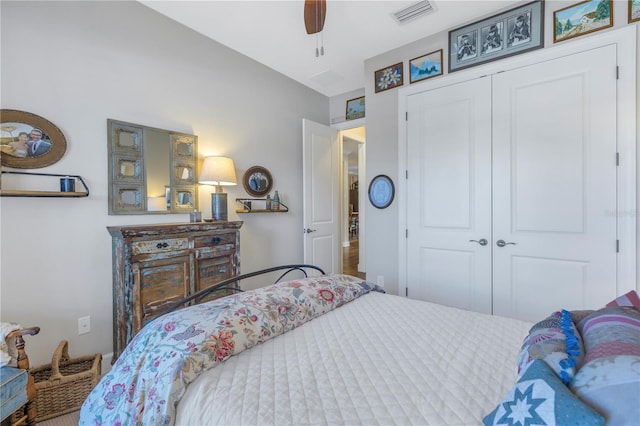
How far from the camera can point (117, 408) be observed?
937 millimetres

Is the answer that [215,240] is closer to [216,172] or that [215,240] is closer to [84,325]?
[216,172]

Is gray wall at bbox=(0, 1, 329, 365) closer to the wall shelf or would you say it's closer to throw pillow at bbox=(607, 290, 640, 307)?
the wall shelf

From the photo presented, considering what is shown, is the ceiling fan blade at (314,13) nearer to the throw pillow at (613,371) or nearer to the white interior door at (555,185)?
the white interior door at (555,185)

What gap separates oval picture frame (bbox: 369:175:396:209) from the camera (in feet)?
10.1

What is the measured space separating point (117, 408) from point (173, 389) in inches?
10.5

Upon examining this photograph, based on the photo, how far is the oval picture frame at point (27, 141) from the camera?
5.82 ft

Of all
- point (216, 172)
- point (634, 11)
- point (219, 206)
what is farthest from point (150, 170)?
point (634, 11)

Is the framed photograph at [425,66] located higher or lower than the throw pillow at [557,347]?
higher

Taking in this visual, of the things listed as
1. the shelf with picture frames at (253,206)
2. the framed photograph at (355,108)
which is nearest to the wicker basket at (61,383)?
the shelf with picture frames at (253,206)

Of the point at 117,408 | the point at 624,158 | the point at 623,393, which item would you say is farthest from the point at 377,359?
the point at 624,158

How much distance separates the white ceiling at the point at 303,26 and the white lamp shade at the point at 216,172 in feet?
3.95

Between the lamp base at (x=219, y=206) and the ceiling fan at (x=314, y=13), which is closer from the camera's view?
the ceiling fan at (x=314, y=13)

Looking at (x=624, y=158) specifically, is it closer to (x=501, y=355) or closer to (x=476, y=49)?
(x=476, y=49)

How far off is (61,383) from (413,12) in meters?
3.61
